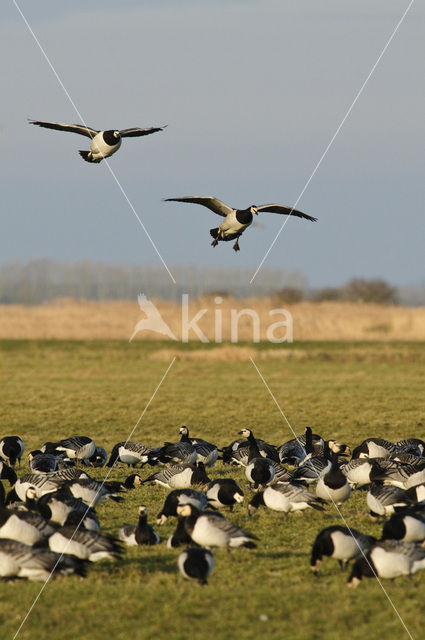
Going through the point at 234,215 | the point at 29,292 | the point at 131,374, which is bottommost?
the point at 29,292

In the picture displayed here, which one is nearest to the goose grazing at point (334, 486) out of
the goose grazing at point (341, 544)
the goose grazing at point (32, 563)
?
the goose grazing at point (341, 544)

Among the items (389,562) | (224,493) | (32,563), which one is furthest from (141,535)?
(389,562)

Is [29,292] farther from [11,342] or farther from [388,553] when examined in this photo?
[388,553]

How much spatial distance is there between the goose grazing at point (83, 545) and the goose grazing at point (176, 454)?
20.9 ft

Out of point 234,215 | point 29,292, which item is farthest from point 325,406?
point 29,292

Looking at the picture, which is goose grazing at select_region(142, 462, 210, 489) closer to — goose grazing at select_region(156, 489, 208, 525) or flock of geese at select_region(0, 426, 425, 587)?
flock of geese at select_region(0, 426, 425, 587)

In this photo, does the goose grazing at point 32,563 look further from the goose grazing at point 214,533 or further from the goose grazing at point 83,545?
the goose grazing at point 214,533

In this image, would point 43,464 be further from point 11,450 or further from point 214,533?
point 214,533

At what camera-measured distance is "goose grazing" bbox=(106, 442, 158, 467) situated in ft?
57.6

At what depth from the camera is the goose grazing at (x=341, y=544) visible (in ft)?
30.8

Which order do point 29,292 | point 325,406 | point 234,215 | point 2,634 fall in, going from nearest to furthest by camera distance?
point 2,634, point 234,215, point 325,406, point 29,292

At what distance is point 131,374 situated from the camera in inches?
1658

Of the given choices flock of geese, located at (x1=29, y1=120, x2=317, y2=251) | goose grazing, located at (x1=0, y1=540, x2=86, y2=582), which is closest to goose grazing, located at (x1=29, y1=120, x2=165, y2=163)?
flock of geese, located at (x1=29, y1=120, x2=317, y2=251)

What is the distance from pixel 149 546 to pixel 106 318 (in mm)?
54255
